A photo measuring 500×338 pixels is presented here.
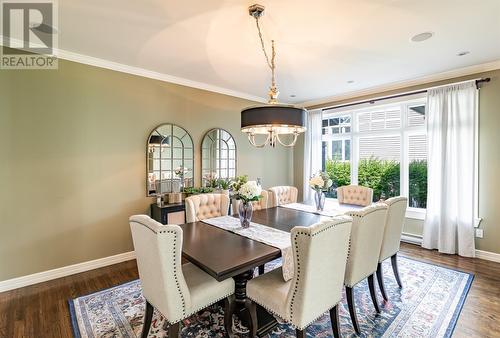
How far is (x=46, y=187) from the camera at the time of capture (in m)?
2.98

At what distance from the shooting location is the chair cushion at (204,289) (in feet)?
5.71

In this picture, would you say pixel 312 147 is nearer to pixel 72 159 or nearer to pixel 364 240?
pixel 364 240

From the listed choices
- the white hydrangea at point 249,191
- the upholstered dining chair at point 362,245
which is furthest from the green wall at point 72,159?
the upholstered dining chair at point 362,245

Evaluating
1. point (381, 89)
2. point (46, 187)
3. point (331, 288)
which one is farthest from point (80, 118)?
point (381, 89)

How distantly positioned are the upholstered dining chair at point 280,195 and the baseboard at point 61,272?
2286 millimetres

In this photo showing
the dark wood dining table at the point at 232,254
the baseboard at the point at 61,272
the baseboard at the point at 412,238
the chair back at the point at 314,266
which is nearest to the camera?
the chair back at the point at 314,266

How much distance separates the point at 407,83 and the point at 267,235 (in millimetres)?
3909

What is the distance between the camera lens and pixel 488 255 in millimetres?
3541

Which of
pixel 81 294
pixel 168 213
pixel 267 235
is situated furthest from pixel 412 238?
pixel 81 294

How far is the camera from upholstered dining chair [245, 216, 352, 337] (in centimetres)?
152

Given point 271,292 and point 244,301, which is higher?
point 271,292

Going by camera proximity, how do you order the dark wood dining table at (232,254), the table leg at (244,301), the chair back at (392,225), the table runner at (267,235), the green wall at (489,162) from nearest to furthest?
the dark wood dining table at (232,254) → the table runner at (267,235) → the table leg at (244,301) → the chair back at (392,225) → the green wall at (489,162)

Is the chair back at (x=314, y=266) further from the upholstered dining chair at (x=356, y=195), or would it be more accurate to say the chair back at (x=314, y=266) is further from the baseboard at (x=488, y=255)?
the baseboard at (x=488, y=255)

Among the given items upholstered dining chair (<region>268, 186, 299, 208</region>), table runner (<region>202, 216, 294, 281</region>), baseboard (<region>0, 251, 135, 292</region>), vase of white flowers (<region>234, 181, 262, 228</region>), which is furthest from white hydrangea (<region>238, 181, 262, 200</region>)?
baseboard (<region>0, 251, 135, 292</region>)
